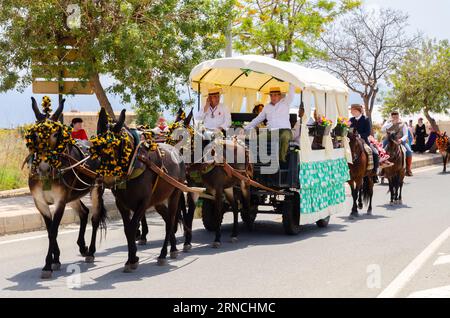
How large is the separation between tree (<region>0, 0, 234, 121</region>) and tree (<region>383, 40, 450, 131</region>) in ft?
82.2

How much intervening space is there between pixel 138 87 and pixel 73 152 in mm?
9081

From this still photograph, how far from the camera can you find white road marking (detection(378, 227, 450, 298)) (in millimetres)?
7684

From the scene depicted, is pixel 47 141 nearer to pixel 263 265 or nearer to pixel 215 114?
pixel 263 265

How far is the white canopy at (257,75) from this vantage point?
11586 millimetres

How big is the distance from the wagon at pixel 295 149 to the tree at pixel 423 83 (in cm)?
2802

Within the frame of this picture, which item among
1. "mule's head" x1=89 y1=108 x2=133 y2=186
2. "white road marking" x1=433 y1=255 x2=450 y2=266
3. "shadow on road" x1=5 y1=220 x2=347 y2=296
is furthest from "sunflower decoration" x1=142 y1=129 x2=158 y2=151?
"white road marking" x1=433 y1=255 x2=450 y2=266

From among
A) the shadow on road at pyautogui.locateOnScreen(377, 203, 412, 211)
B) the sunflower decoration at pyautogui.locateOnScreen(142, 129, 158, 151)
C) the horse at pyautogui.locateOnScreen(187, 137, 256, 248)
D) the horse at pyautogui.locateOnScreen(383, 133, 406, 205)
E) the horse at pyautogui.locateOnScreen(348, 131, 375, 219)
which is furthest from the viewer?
the horse at pyautogui.locateOnScreen(383, 133, 406, 205)

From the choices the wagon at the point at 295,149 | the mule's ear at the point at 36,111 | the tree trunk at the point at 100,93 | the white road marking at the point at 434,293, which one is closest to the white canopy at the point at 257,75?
the wagon at the point at 295,149

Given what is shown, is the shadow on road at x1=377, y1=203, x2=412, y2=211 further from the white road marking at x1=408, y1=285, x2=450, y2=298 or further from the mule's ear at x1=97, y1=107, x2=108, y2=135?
the mule's ear at x1=97, y1=107, x2=108, y2=135

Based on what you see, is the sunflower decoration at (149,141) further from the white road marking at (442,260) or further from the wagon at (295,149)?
the white road marking at (442,260)

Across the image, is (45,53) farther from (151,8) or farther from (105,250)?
(105,250)

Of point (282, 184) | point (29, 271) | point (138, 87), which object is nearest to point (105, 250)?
point (29, 271)

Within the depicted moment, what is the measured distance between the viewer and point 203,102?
1338cm

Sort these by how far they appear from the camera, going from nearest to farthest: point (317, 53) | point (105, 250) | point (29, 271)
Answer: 1. point (29, 271)
2. point (105, 250)
3. point (317, 53)
